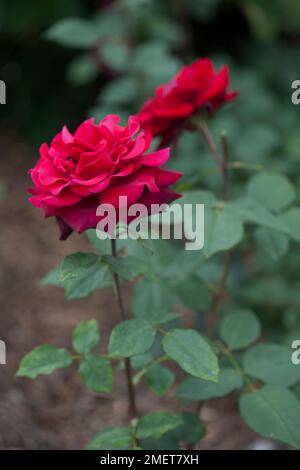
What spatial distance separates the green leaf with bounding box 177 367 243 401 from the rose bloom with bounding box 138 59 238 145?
1.45ft

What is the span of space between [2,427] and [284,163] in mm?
1259

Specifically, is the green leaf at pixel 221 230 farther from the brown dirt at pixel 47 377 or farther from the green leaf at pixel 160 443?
the brown dirt at pixel 47 377

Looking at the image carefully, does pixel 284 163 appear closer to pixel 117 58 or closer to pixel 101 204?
pixel 117 58

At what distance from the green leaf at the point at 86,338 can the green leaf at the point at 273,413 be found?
0.26 m

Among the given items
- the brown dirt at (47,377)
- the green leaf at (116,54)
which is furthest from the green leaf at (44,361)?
the green leaf at (116,54)

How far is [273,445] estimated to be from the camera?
1.50m

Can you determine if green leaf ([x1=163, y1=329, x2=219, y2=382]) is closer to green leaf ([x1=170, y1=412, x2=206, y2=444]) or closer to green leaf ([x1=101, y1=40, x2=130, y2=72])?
green leaf ([x1=170, y1=412, x2=206, y2=444])

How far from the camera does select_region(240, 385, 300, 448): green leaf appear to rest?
1.00 m

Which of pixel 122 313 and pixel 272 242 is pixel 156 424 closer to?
pixel 122 313

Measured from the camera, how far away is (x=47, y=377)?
1.80 metres

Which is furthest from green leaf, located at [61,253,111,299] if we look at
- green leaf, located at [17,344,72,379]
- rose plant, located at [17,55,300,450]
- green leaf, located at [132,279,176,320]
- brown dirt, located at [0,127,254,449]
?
brown dirt, located at [0,127,254,449]

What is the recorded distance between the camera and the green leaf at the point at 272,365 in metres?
1.12

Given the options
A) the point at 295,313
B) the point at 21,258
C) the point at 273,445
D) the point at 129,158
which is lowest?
the point at 273,445
